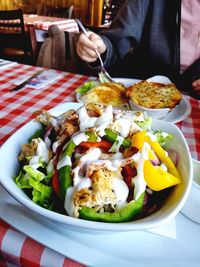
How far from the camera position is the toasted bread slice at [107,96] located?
0.88 m

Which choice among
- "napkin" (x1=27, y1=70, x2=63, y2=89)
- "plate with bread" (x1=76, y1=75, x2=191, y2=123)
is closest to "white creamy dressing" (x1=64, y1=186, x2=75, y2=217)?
"plate with bread" (x1=76, y1=75, x2=191, y2=123)

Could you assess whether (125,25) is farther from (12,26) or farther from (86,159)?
(12,26)

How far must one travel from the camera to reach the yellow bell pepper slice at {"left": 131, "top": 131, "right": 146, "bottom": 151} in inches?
18.3

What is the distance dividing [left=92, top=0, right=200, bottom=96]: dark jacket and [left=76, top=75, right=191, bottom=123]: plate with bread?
13.8 inches

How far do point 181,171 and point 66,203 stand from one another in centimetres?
20

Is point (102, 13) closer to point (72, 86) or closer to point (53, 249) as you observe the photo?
point (72, 86)

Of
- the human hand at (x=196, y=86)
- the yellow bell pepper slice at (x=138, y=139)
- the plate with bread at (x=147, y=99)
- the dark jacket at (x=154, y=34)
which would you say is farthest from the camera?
the dark jacket at (x=154, y=34)

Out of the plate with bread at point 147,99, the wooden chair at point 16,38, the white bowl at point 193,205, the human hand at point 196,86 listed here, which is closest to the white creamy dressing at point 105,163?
the white bowl at point 193,205

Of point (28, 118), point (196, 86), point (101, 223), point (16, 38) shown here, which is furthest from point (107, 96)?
point (16, 38)

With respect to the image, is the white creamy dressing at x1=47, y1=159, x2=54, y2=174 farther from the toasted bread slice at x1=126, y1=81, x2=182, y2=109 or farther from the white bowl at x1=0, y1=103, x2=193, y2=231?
the toasted bread slice at x1=126, y1=81, x2=182, y2=109

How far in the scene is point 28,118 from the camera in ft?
2.79

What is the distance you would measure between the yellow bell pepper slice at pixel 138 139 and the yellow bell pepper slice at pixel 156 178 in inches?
1.5

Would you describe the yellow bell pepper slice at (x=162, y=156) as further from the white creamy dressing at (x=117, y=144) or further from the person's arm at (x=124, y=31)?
the person's arm at (x=124, y=31)

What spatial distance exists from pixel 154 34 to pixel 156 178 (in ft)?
3.49
